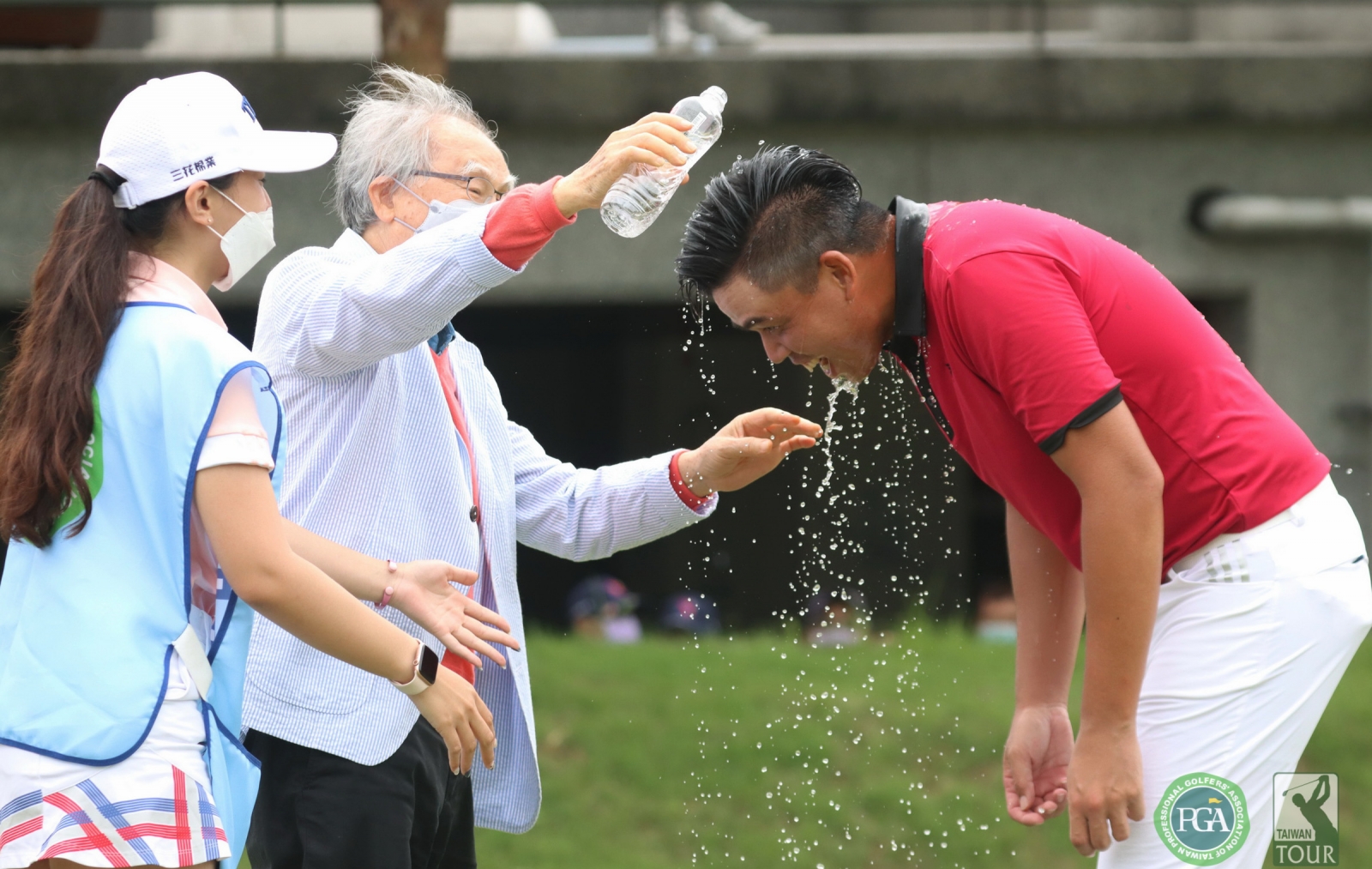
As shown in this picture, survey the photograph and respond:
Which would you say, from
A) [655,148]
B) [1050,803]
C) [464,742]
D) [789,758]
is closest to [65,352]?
[464,742]

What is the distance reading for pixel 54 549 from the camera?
2162 mm

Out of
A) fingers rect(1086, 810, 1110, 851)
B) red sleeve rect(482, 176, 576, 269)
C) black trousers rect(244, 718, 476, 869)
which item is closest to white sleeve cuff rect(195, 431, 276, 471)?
red sleeve rect(482, 176, 576, 269)

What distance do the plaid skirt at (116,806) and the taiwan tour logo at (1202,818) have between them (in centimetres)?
158

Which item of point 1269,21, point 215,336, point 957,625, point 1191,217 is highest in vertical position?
point 215,336

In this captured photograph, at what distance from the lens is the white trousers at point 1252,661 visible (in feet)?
8.16

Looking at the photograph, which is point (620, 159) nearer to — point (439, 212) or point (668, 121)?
point (668, 121)

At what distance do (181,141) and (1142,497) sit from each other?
65.8 inches

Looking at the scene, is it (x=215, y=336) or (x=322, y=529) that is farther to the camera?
(x=322, y=529)

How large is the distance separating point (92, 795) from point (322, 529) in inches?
34.8

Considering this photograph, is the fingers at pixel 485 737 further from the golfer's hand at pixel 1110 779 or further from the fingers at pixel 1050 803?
the fingers at pixel 1050 803

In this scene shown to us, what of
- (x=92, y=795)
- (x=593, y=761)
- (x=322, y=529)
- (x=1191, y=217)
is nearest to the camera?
(x=92, y=795)

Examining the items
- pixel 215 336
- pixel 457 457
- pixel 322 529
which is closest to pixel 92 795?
pixel 215 336

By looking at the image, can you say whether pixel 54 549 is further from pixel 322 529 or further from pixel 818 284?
pixel 818 284

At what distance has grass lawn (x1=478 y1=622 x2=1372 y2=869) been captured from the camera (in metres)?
5.82
